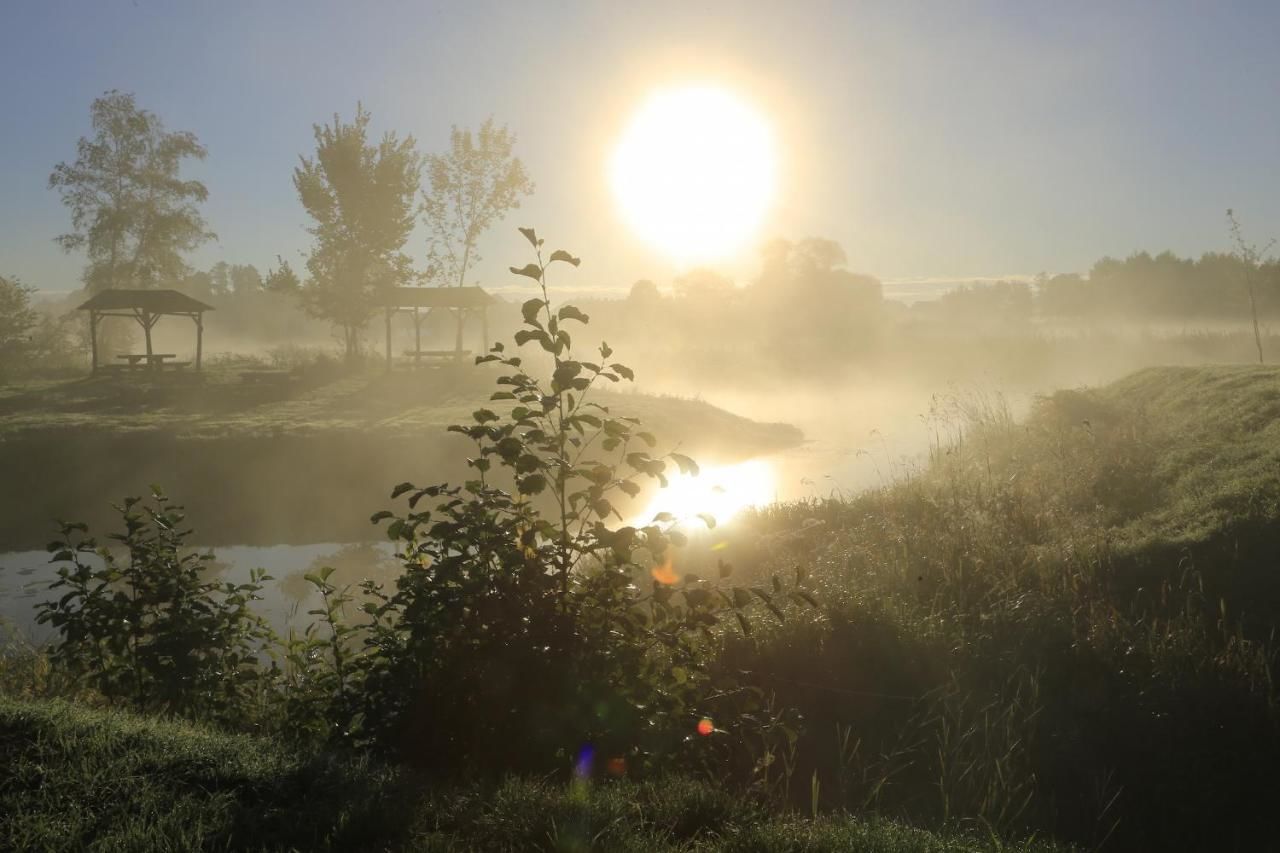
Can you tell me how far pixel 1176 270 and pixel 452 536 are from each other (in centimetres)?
6306

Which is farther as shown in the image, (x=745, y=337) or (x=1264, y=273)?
(x=745, y=337)

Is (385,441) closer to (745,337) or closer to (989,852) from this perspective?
(989,852)

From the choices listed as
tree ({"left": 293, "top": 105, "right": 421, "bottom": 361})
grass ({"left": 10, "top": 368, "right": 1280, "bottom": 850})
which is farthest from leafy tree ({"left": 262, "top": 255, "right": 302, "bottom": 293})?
grass ({"left": 10, "top": 368, "right": 1280, "bottom": 850})

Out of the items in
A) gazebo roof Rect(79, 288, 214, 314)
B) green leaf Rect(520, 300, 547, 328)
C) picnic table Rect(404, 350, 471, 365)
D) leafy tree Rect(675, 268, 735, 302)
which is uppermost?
leafy tree Rect(675, 268, 735, 302)

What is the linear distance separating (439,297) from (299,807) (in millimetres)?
35647

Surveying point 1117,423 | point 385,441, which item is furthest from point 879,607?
point 385,441

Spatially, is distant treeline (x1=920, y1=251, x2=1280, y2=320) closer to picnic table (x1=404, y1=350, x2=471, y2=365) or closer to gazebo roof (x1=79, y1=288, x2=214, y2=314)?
picnic table (x1=404, y1=350, x2=471, y2=365)

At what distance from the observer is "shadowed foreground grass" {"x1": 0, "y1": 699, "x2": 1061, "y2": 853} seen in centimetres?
314

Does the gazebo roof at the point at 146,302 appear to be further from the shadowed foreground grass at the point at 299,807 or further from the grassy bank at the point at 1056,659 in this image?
the shadowed foreground grass at the point at 299,807

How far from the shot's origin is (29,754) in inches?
140

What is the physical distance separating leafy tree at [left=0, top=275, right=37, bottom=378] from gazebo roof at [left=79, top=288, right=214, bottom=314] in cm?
308

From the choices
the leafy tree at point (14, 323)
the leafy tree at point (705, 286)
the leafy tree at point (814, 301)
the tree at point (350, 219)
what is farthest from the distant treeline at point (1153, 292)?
the leafy tree at point (14, 323)

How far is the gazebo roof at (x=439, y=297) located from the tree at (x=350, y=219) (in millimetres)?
702

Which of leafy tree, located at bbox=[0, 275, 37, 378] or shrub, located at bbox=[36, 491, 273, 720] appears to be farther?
leafy tree, located at bbox=[0, 275, 37, 378]
